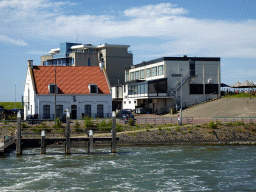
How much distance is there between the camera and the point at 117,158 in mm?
37406

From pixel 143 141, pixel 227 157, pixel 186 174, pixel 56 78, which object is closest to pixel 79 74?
pixel 56 78

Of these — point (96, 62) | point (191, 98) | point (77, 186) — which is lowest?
point (77, 186)

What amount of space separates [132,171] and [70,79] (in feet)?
129

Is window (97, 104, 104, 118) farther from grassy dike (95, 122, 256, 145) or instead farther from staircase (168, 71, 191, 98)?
staircase (168, 71, 191, 98)

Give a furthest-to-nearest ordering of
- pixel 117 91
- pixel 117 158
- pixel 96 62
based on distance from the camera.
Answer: pixel 96 62, pixel 117 91, pixel 117 158

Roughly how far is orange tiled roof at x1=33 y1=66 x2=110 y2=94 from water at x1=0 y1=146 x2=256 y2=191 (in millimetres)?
25010

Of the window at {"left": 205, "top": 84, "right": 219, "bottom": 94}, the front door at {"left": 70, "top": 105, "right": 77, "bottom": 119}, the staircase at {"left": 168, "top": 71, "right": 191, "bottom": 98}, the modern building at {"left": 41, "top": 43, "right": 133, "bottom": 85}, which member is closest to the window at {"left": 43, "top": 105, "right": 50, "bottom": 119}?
the front door at {"left": 70, "top": 105, "right": 77, "bottom": 119}

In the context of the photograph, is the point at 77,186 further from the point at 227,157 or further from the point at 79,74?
the point at 79,74

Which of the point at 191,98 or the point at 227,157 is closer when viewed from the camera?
the point at 227,157

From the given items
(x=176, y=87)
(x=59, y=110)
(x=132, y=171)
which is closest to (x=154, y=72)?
(x=176, y=87)

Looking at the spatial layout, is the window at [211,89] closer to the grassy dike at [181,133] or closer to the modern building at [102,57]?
the grassy dike at [181,133]

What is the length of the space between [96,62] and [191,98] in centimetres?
4914

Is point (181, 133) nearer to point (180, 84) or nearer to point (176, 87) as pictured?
point (176, 87)

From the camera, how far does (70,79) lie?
67.9 meters
